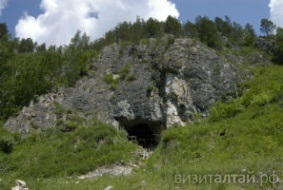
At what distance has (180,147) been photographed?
22.4 m

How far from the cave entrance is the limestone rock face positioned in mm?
310

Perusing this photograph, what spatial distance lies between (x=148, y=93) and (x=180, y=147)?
33.2 ft

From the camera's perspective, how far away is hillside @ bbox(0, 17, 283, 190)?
65.5ft

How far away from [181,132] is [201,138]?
5.80 feet

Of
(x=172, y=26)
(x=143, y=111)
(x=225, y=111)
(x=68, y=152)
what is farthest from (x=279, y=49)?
(x=68, y=152)

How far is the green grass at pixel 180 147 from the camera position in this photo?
18.0 meters

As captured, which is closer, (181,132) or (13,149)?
(181,132)

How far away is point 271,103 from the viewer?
965 inches

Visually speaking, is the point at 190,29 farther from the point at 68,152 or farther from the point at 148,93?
the point at 68,152

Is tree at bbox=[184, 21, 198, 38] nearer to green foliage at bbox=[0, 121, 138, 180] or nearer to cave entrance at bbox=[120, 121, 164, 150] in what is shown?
cave entrance at bbox=[120, 121, 164, 150]

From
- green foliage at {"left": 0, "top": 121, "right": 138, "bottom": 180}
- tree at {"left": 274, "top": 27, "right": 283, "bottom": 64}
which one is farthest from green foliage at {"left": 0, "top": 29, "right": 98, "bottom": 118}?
tree at {"left": 274, "top": 27, "right": 283, "bottom": 64}

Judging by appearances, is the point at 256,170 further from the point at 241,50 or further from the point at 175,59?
the point at 241,50

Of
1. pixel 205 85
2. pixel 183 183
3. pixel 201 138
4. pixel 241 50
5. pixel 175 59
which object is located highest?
pixel 241 50

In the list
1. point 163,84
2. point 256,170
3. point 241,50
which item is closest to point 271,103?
point 163,84
